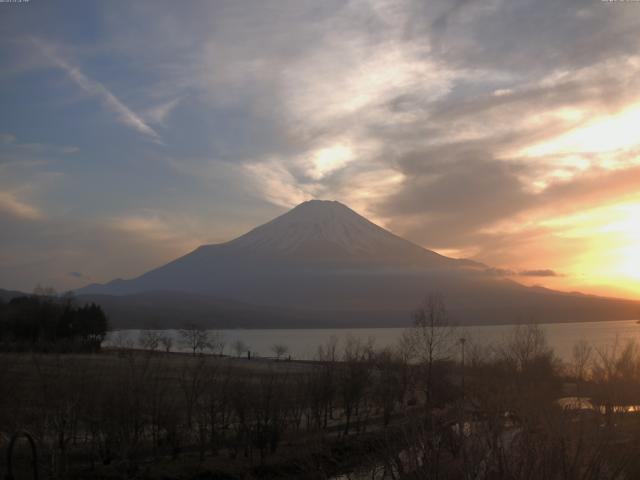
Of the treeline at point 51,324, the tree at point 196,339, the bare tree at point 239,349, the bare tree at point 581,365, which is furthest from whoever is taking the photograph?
the tree at point 196,339

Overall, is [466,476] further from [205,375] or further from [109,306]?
[109,306]

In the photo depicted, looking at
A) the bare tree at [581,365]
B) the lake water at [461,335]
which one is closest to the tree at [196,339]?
the lake water at [461,335]

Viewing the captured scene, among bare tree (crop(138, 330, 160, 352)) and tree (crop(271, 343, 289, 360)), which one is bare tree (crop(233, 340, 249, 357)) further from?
bare tree (crop(138, 330, 160, 352))

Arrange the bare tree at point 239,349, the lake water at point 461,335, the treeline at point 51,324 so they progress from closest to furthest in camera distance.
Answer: the treeline at point 51,324 → the lake water at point 461,335 → the bare tree at point 239,349

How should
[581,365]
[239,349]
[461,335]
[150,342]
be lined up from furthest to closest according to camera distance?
[461,335], [239,349], [150,342], [581,365]

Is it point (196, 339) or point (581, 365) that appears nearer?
point (581, 365)

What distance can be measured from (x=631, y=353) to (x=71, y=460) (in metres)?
22.6

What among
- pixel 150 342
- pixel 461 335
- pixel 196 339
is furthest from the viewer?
pixel 196 339

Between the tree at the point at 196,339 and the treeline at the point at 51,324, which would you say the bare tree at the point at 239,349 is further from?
the treeline at the point at 51,324

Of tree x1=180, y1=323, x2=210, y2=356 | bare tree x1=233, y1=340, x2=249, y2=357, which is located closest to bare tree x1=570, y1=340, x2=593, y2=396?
bare tree x1=233, y1=340, x2=249, y2=357

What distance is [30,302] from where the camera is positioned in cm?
6469

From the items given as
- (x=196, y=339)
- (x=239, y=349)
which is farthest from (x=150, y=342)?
(x=196, y=339)

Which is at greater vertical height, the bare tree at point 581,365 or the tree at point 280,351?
the bare tree at point 581,365

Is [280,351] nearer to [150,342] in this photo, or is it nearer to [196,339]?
[150,342]
